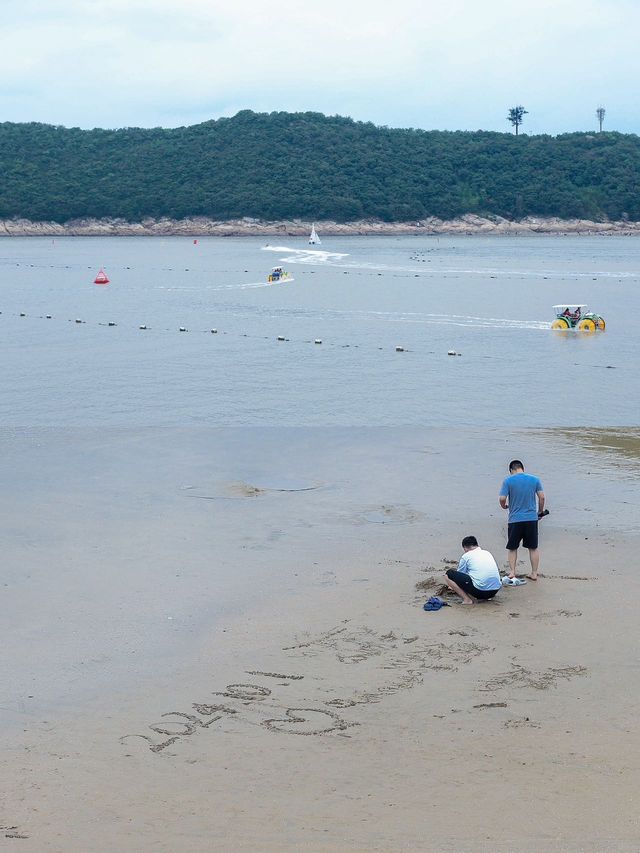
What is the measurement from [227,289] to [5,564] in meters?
53.0

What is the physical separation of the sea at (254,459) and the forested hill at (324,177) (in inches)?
4505

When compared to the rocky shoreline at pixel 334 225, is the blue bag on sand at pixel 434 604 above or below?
below

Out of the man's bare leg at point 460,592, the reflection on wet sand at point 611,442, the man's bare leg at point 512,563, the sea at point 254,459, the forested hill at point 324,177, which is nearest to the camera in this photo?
the man's bare leg at point 460,592

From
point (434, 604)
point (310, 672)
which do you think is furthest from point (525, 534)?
point (310, 672)

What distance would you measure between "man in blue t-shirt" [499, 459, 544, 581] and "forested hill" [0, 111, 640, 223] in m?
151

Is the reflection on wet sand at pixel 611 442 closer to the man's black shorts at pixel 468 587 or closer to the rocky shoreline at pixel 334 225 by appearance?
the man's black shorts at pixel 468 587

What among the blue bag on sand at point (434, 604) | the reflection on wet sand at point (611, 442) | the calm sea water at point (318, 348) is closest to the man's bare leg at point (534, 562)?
the blue bag on sand at point (434, 604)

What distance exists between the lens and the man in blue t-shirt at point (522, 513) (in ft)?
41.2

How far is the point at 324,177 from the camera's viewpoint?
16938cm

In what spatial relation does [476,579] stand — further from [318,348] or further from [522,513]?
Answer: [318,348]

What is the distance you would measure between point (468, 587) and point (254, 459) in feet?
29.2

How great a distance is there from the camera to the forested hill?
16462 cm

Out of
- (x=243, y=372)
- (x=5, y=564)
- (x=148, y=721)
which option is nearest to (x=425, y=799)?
(x=148, y=721)

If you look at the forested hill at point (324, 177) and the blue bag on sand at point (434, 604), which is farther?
the forested hill at point (324, 177)
